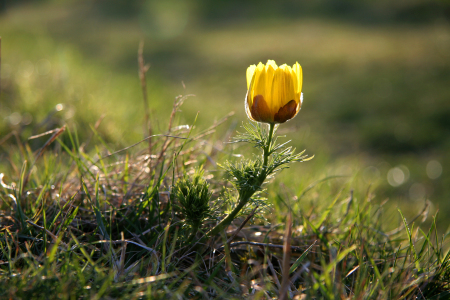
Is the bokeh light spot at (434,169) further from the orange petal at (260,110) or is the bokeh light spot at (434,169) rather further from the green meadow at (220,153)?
the orange petal at (260,110)

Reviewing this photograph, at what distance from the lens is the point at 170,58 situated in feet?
28.3

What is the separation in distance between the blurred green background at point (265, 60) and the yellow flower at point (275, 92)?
522 millimetres

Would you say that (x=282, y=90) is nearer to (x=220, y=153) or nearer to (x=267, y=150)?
(x=267, y=150)

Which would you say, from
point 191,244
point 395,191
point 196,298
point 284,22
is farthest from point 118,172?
point 284,22

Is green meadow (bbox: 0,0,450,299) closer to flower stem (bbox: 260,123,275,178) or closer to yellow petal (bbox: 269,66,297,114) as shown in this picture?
flower stem (bbox: 260,123,275,178)

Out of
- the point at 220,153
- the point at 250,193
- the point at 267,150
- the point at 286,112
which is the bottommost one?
the point at 220,153

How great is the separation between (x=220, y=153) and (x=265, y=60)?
19.7 feet

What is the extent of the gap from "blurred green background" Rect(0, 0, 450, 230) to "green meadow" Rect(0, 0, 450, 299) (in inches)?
1.3

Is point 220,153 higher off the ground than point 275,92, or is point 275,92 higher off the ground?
point 275,92

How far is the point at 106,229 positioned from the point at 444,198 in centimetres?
322

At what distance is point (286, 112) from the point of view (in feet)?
3.28

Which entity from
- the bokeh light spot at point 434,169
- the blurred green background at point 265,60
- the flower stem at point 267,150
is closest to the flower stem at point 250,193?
the flower stem at point 267,150

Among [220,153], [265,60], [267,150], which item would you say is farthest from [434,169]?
[265,60]

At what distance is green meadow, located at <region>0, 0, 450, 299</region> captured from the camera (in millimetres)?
1119
